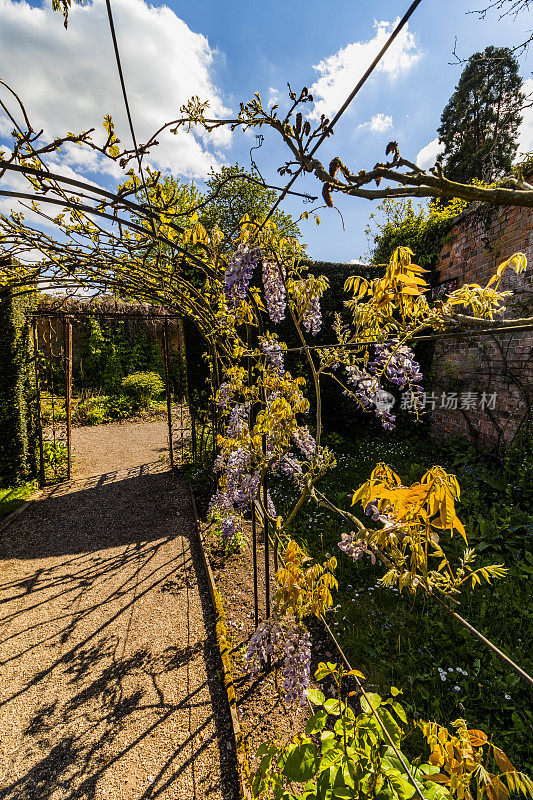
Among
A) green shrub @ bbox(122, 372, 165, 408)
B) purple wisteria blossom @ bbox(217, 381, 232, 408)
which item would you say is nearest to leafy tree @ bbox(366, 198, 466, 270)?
purple wisteria blossom @ bbox(217, 381, 232, 408)

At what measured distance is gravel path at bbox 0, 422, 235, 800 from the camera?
5.49ft

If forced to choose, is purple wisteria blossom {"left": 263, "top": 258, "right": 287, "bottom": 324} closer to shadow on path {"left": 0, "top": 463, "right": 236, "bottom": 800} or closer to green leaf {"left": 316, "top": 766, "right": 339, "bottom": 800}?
green leaf {"left": 316, "top": 766, "right": 339, "bottom": 800}

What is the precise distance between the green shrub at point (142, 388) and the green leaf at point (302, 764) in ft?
30.5

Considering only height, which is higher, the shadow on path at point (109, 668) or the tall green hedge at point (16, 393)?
the tall green hedge at point (16, 393)

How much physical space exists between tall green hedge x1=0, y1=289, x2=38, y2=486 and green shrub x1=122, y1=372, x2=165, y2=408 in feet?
15.0

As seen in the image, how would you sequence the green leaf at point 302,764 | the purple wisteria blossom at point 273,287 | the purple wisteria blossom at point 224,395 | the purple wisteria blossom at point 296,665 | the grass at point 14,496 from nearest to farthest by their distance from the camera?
the green leaf at point 302,764 < the purple wisteria blossom at point 296,665 < the purple wisteria blossom at point 273,287 < the purple wisteria blossom at point 224,395 < the grass at point 14,496

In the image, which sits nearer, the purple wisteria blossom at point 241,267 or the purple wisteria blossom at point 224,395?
the purple wisteria blossom at point 241,267

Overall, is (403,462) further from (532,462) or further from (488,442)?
(532,462)

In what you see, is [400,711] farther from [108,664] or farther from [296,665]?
[108,664]

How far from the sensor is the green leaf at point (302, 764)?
0.99 meters

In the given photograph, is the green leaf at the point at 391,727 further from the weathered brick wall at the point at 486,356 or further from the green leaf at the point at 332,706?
the weathered brick wall at the point at 486,356

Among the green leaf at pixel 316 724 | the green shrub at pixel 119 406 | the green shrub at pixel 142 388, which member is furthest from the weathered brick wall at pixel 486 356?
the green shrub at pixel 119 406

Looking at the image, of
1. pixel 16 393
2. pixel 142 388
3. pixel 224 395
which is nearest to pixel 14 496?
pixel 16 393

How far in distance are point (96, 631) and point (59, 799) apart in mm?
1047
